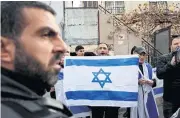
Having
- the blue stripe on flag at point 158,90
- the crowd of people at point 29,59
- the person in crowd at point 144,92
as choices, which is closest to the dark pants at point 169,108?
the person in crowd at point 144,92

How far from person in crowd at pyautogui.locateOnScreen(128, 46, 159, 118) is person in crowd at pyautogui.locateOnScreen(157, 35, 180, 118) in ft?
1.08

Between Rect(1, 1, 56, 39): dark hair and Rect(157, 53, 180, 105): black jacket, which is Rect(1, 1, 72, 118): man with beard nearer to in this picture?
Rect(1, 1, 56, 39): dark hair

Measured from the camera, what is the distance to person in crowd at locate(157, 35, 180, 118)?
5156 millimetres

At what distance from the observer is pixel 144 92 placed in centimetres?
563

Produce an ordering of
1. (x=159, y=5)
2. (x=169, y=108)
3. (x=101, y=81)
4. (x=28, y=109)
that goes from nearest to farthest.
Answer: (x=28, y=109)
(x=169, y=108)
(x=101, y=81)
(x=159, y=5)

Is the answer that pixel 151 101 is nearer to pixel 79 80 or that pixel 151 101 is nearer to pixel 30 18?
pixel 79 80

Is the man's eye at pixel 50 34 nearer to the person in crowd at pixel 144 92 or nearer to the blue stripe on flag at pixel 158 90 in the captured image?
the person in crowd at pixel 144 92

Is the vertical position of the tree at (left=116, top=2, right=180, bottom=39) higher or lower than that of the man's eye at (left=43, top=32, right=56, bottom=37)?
higher

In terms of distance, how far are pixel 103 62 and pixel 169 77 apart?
96 centimetres

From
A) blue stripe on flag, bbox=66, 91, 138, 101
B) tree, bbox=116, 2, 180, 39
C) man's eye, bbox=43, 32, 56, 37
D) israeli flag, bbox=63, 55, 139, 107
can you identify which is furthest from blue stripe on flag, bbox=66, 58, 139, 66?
tree, bbox=116, 2, 180, 39

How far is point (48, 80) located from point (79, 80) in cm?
476

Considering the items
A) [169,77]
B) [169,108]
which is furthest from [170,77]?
[169,108]

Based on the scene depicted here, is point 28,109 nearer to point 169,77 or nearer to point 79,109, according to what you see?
point 169,77

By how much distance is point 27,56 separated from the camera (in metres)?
0.91
